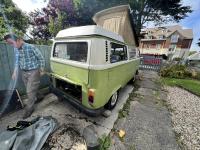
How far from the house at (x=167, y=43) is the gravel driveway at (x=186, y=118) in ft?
100

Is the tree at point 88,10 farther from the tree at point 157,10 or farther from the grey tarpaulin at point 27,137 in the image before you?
the grey tarpaulin at point 27,137

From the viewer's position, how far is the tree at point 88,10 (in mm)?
11180

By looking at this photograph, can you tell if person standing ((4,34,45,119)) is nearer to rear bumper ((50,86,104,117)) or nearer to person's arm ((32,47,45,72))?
person's arm ((32,47,45,72))

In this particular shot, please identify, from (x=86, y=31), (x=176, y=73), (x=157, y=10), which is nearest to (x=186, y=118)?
(x=86, y=31)

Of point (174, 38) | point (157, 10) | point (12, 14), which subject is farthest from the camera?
point (174, 38)

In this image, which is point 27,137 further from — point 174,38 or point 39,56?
point 174,38

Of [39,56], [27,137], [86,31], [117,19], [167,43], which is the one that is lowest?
[27,137]

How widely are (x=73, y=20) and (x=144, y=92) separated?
10451 mm

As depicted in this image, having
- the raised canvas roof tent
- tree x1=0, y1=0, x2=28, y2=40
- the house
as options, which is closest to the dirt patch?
the raised canvas roof tent

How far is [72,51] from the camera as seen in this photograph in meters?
2.94

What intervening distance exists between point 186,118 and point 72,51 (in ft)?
13.0

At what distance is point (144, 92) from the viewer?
5551 millimetres

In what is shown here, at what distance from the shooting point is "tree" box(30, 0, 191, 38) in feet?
36.7

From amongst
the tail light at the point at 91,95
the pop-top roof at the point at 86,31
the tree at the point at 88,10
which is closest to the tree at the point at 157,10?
the tree at the point at 88,10
